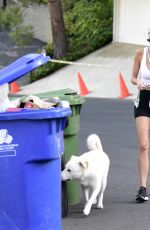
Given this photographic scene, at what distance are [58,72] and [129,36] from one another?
4696 mm

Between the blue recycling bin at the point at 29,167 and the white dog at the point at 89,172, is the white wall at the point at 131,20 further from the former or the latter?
the blue recycling bin at the point at 29,167

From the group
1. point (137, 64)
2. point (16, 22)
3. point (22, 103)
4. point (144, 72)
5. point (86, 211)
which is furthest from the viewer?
point (16, 22)

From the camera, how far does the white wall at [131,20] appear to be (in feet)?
89.6

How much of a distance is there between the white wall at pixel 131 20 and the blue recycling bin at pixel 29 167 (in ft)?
71.1

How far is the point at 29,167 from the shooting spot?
18.2 ft

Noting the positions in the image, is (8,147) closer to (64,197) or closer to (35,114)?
(35,114)

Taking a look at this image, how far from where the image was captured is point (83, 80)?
862 inches

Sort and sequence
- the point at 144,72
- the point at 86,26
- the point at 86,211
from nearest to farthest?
1. the point at 86,211
2. the point at 144,72
3. the point at 86,26

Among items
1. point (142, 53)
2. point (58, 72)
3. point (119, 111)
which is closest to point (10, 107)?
point (142, 53)

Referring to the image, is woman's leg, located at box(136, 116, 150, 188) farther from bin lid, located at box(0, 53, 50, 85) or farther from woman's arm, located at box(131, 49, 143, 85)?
bin lid, located at box(0, 53, 50, 85)

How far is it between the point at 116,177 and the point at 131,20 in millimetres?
20066

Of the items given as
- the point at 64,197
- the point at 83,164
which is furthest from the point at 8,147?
the point at 64,197

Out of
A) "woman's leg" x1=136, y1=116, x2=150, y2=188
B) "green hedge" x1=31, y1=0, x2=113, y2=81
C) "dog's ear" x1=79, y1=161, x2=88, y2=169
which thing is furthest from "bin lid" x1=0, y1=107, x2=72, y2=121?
"green hedge" x1=31, y1=0, x2=113, y2=81

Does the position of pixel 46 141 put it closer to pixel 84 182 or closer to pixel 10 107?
pixel 10 107
